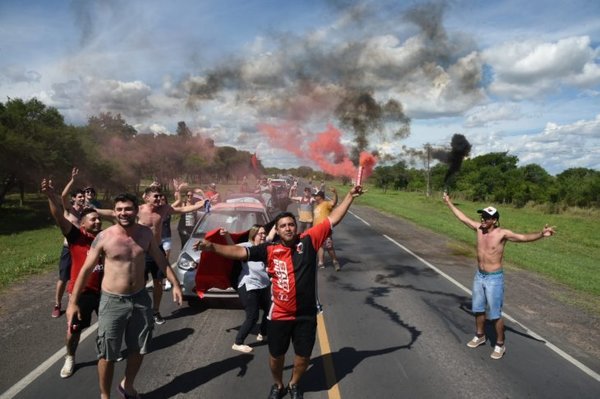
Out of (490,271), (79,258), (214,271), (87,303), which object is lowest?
(87,303)

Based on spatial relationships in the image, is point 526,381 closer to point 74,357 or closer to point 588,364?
point 588,364

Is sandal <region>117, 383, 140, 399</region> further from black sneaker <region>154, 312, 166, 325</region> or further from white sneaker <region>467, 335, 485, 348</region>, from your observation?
white sneaker <region>467, 335, 485, 348</region>

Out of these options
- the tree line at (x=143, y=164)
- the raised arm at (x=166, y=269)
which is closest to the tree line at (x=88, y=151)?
the tree line at (x=143, y=164)

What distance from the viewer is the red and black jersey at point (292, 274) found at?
4.12 metres

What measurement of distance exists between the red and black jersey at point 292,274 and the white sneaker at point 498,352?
2811 mm

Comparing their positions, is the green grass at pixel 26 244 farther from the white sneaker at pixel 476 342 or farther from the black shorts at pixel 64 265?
the white sneaker at pixel 476 342

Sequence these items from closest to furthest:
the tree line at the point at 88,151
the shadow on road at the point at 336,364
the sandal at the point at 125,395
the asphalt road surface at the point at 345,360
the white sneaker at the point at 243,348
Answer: the sandal at the point at 125,395
the asphalt road surface at the point at 345,360
the shadow on road at the point at 336,364
the white sneaker at the point at 243,348
the tree line at the point at 88,151

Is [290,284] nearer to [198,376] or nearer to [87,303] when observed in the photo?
[198,376]

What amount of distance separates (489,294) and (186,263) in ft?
15.5

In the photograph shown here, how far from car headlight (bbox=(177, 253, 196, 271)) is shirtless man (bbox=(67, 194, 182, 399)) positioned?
9.82 feet

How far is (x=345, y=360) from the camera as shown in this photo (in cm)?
529

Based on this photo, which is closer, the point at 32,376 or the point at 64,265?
the point at 32,376

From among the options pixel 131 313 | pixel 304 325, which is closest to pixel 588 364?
pixel 304 325

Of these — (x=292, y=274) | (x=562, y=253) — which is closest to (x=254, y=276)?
(x=292, y=274)
